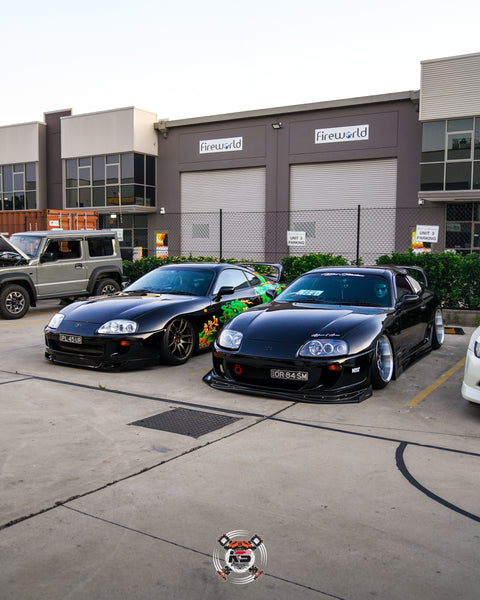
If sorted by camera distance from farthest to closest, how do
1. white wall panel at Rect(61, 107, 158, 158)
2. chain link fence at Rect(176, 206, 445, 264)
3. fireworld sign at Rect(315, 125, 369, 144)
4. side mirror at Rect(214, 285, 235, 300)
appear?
white wall panel at Rect(61, 107, 158, 158) → fireworld sign at Rect(315, 125, 369, 144) → chain link fence at Rect(176, 206, 445, 264) → side mirror at Rect(214, 285, 235, 300)

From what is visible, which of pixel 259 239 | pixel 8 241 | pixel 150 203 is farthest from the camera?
pixel 150 203

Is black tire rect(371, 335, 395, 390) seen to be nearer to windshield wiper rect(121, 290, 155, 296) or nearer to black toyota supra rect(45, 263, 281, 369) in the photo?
black toyota supra rect(45, 263, 281, 369)

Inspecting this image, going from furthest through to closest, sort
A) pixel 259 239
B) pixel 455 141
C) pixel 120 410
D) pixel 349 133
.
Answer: pixel 259 239, pixel 349 133, pixel 455 141, pixel 120 410

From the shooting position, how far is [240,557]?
2930 mm

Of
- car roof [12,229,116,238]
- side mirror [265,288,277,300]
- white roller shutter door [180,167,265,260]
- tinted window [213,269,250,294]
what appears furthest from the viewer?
white roller shutter door [180,167,265,260]

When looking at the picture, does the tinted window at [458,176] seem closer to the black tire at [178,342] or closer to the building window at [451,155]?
the building window at [451,155]

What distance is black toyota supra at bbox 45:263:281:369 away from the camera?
23.2ft

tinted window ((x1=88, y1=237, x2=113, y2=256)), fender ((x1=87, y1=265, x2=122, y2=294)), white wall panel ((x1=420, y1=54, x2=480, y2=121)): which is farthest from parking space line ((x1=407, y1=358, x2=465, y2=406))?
white wall panel ((x1=420, y1=54, x2=480, y2=121))

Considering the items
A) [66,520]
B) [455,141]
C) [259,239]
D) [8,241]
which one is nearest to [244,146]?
[259,239]

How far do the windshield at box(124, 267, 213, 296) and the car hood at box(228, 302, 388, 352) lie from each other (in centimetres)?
176

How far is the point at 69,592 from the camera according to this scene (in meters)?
2.63

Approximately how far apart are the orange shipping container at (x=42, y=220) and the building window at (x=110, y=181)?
10482 mm

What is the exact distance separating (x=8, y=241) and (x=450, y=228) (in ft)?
64.7

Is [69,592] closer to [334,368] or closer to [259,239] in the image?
[334,368]
